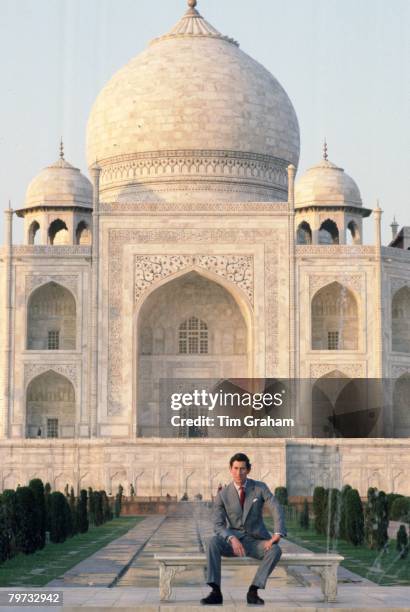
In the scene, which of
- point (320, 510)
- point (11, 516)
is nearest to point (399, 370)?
point (320, 510)

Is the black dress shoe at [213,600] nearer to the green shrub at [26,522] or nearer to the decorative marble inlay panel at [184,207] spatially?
the green shrub at [26,522]

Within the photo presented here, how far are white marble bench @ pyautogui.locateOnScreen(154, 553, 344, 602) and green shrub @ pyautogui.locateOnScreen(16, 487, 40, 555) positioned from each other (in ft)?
13.2

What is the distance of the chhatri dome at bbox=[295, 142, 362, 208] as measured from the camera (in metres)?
29.2

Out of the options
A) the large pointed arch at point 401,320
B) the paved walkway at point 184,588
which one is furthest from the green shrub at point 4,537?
the large pointed arch at point 401,320

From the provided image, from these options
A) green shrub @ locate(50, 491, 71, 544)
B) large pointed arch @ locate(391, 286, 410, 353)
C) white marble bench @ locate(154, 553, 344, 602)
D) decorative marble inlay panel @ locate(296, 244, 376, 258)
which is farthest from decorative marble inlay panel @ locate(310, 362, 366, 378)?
white marble bench @ locate(154, 553, 344, 602)

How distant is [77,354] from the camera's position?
2644 centimetres

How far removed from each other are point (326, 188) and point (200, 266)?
4.21 metres

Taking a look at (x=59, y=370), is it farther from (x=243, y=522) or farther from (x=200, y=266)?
(x=243, y=522)

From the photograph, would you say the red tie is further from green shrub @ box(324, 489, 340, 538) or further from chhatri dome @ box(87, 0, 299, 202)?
chhatri dome @ box(87, 0, 299, 202)

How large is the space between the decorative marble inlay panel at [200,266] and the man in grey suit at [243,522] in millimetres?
19500

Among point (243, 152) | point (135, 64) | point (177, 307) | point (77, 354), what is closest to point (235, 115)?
point (243, 152)

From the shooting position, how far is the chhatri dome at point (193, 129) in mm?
29391

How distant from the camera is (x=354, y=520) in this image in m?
12.7

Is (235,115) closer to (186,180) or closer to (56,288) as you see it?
(186,180)
